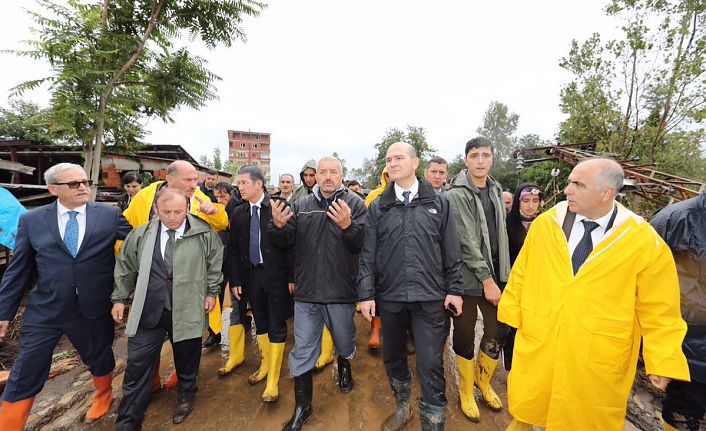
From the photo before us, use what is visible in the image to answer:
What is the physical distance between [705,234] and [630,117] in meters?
13.8

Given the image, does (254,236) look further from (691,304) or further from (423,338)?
(691,304)

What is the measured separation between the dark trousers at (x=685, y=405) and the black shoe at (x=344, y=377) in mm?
2734

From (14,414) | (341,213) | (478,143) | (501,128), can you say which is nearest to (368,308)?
(341,213)

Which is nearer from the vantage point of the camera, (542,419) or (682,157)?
(542,419)

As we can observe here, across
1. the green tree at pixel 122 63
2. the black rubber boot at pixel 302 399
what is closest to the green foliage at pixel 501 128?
the green tree at pixel 122 63

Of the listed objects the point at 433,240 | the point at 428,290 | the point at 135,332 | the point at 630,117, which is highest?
the point at 630,117

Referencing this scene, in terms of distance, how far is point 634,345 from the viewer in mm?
1843

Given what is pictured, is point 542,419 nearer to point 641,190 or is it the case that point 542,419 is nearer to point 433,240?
point 433,240

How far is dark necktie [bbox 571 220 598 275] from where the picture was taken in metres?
1.87

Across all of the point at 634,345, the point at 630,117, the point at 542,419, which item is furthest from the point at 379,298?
the point at 630,117

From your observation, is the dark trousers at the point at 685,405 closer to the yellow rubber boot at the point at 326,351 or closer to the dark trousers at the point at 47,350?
the yellow rubber boot at the point at 326,351

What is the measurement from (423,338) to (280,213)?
1670 mm

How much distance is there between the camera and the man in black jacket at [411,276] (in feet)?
7.79

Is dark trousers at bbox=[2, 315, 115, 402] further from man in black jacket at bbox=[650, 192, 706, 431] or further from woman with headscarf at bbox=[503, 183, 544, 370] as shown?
man in black jacket at bbox=[650, 192, 706, 431]
